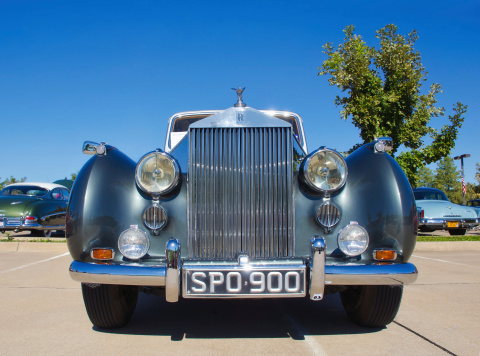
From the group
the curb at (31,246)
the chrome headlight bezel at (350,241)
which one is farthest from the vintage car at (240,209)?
the curb at (31,246)

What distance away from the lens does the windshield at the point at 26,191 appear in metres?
10.4

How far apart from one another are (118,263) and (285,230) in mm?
1075

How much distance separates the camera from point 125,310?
120 inches

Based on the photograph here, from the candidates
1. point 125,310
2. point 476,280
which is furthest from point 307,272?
point 476,280

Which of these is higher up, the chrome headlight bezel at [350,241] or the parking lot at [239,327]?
the chrome headlight bezel at [350,241]

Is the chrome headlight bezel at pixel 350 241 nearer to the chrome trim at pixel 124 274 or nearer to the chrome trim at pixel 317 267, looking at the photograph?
the chrome trim at pixel 317 267

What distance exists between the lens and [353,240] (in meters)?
2.62

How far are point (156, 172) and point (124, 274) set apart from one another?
0.71m

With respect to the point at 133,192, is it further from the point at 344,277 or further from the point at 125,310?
the point at 344,277

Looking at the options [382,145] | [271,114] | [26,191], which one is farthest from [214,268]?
[26,191]

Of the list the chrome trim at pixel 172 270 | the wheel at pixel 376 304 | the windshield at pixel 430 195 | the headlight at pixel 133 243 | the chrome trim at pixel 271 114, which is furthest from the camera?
the windshield at pixel 430 195

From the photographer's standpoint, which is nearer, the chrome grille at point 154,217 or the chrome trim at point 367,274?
the chrome trim at point 367,274

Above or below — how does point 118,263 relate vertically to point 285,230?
below

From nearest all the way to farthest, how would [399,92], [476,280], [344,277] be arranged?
[344,277] → [476,280] → [399,92]
